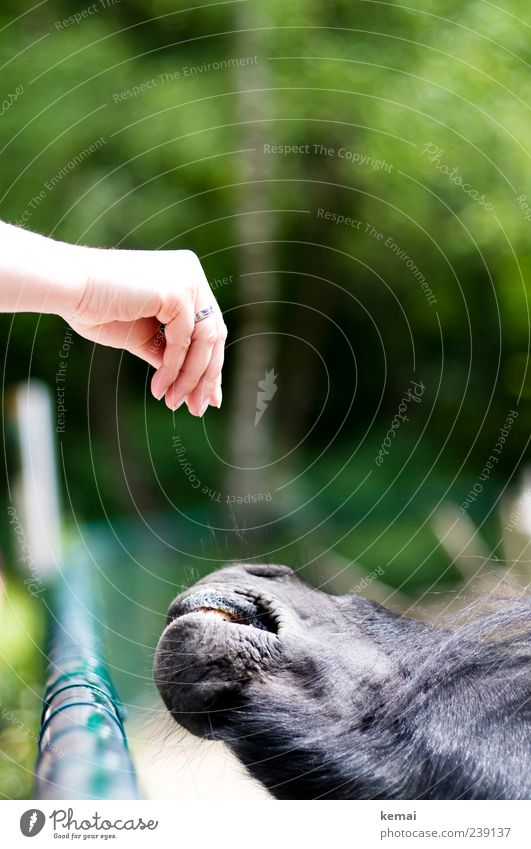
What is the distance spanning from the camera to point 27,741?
1070 mm

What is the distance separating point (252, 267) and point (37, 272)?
1500mm

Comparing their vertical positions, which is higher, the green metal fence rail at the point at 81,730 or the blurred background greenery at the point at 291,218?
the blurred background greenery at the point at 291,218

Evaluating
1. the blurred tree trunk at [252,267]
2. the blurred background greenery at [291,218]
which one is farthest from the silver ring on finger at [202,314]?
the blurred tree trunk at [252,267]

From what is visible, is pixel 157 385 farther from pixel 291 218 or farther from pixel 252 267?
pixel 291 218

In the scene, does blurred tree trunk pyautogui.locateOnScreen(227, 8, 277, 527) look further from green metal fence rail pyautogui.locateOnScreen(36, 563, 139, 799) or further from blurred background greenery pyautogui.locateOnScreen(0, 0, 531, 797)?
green metal fence rail pyautogui.locateOnScreen(36, 563, 139, 799)

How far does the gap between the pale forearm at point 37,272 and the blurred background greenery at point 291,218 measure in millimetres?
941

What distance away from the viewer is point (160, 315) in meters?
0.60

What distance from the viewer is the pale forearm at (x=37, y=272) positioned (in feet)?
1.83

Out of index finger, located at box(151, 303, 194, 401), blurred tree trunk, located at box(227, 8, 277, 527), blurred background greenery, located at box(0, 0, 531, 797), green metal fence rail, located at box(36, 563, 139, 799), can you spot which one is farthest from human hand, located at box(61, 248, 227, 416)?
blurred tree trunk, located at box(227, 8, 277, 527)

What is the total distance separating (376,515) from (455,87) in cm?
121

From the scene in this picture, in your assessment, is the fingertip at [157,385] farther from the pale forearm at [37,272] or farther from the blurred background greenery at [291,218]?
the blurred background greenery at [291,218]

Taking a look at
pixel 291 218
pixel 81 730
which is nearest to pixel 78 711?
pixel 81 730

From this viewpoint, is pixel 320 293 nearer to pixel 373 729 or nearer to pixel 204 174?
pixel 204 174

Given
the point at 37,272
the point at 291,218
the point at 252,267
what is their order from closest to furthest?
the point at 37,272 < the point at 252,267 < the point at 291,218
